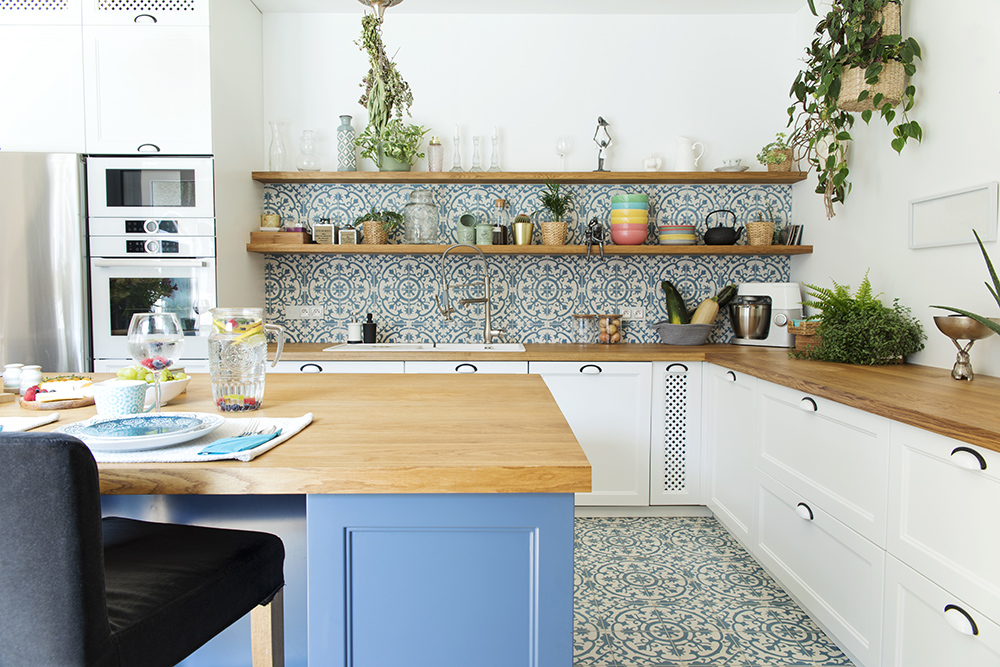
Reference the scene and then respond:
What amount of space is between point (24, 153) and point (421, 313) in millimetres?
2093

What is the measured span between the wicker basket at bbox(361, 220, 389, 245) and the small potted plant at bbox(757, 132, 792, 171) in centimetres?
217

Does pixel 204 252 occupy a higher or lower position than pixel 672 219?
lower

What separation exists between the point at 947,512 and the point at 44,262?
3.64 meters

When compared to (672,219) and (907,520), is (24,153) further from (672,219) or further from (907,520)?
(907,520)

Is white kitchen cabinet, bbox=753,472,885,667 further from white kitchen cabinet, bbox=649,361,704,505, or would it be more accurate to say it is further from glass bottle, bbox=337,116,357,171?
glass bottle, bbox=337,116,357,171

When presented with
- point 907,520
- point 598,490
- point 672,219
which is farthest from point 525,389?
point 672,219

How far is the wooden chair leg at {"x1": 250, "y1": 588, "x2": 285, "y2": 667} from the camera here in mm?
1139

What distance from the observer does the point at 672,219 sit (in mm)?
3576

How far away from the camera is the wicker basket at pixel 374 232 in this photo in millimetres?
3346

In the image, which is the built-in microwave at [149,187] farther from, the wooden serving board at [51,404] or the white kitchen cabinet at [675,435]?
the white kitchen cabinet at [675,435]

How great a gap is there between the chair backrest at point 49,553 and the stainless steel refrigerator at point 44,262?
264 centimetres

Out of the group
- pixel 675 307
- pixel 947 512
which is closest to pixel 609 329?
pixel 675 307

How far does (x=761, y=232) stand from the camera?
3.34 metres

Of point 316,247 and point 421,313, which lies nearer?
point 316,247
